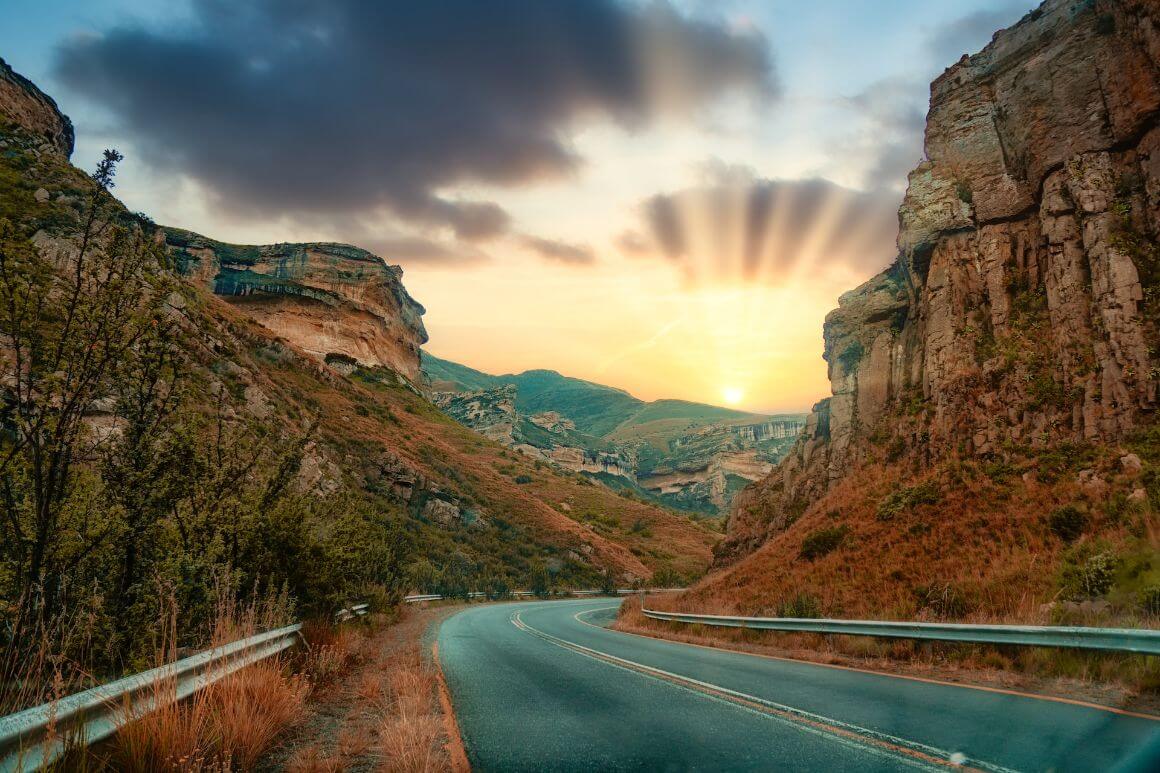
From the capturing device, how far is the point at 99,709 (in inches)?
149

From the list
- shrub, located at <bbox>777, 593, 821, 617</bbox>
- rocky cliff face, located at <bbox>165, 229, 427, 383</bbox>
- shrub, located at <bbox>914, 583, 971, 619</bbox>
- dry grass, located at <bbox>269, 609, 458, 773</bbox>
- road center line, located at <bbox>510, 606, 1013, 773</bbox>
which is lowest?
dry grass, located at <bbox>269, 609, 458, 773</bbox>

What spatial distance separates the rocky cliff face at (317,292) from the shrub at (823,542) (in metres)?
87.7

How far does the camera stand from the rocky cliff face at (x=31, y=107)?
58500 mm

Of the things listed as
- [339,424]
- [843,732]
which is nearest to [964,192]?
[843,732]

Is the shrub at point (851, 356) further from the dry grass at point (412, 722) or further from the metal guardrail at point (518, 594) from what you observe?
the dry grass at point (412, 722)

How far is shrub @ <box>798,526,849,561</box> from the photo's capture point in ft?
70.1

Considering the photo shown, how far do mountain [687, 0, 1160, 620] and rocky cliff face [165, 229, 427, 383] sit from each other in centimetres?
8768

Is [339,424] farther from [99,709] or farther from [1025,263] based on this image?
[99,709]

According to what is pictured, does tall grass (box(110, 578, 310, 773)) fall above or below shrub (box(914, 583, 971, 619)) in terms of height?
below

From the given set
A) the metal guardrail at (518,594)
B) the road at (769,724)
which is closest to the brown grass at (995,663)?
the road at (769,724)

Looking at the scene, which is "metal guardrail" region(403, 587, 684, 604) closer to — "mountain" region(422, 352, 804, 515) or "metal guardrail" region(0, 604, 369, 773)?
"metal guardrail" region(0, 604, 369, 773)

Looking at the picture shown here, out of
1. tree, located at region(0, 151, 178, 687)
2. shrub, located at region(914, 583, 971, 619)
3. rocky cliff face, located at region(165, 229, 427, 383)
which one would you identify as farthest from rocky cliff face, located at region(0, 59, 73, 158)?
shrub, located at region(914, 583, 971, 619)

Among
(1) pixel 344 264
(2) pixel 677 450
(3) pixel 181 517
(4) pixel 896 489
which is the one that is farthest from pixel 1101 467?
(2) pixel 677 450

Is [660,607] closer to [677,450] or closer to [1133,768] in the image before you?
[1133,768]
